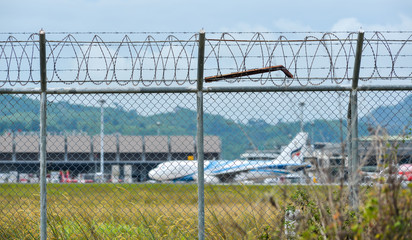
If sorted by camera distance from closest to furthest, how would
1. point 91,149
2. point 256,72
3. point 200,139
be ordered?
1. point 200,139
2. point 256,72
3. point 91,149

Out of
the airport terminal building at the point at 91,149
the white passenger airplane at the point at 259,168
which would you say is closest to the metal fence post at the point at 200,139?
the white passenger airplane at the point at 259,168

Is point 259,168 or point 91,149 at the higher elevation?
point 91,149

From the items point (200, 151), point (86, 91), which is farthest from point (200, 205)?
point (86, 91)

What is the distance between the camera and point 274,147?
6727mm

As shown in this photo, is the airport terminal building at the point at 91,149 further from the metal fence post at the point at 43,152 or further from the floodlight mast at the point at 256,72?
the floodlight mast at the point at 256,72

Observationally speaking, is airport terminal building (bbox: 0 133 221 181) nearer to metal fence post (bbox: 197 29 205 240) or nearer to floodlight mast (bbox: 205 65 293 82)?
metal fence post (bbox: 197 29 205 240)

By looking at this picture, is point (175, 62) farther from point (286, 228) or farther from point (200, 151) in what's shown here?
point (286, 228)

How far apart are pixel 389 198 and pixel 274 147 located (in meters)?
2.74

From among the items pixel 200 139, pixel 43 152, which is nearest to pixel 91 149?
pixel 43 152

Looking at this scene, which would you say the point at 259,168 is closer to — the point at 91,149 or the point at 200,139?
the point at 200,139

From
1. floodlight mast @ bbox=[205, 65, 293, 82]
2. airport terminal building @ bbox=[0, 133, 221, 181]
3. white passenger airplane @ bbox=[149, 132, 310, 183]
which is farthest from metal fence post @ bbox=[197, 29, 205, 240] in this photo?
airport terminal building @ bbox=[0, 133, 221, 181]

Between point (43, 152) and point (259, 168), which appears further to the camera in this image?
point (259, 168)

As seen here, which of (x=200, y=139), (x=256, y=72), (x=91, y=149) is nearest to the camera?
(x=200, y=139)

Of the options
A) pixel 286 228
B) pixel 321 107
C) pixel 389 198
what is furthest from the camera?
pixel 321 107
